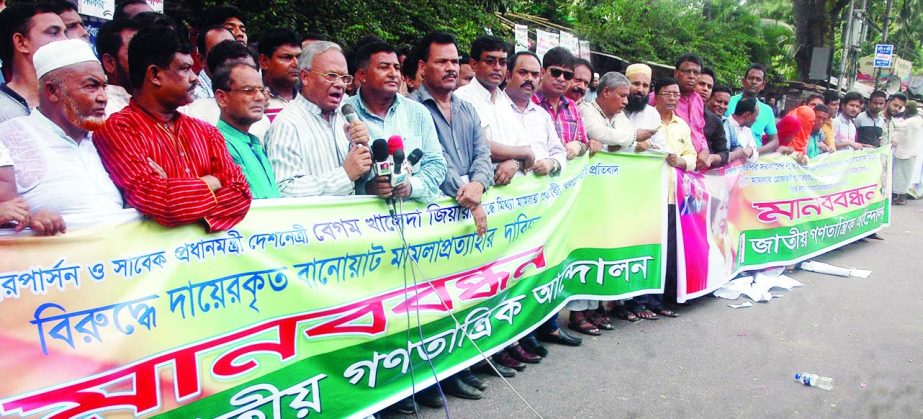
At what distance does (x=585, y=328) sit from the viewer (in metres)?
5.01

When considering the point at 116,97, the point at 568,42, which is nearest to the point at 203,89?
the point at 116,97

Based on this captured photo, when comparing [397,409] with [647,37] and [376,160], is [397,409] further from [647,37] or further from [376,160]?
[647,37]

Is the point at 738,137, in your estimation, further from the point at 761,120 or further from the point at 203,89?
the point at 203,89

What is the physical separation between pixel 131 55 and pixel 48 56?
35 centimetres

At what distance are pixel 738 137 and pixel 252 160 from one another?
519 cm

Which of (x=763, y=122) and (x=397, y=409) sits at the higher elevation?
(x=763, y=122)

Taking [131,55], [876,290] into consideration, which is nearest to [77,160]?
[131,55]

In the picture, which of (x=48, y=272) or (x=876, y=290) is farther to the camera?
(x=876, y=290)

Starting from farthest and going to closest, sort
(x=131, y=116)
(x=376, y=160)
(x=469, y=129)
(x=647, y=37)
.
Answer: (x=647, y=37), (x=469, y=129), (x=376, y=160), (x=131, y=116)

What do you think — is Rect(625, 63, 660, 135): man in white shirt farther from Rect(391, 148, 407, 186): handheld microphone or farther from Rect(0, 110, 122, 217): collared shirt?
Rect(0, 110, 122, 217): collared shirt

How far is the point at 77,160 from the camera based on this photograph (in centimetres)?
238

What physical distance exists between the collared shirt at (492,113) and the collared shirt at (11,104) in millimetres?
2351

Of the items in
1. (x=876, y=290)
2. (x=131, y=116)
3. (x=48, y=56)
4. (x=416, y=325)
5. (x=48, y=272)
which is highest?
(x=48, y=56)

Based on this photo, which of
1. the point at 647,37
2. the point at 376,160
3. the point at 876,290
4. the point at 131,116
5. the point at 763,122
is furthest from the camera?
the point at 647,37
